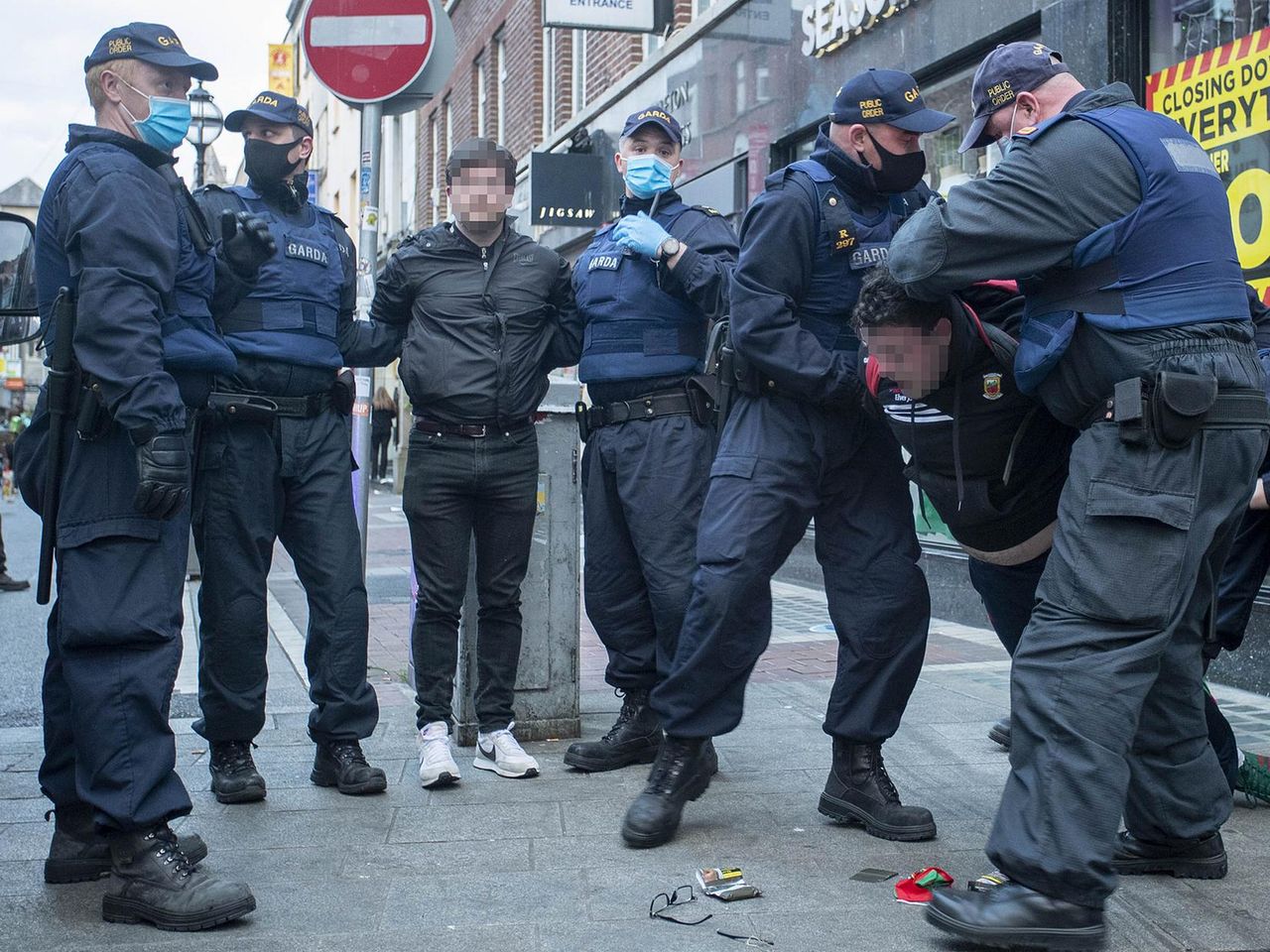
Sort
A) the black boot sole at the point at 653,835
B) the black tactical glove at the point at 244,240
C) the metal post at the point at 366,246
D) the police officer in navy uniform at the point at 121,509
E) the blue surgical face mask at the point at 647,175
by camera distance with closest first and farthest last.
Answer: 1. the police officer in navy uniform at the point at 121,509
2. the black boot sole at the point at 653,835
3. the black tactical glove at the point at 244,240
4. the blue surgical face mask at the point at 647,175
5. the metal post at the point at 366,246

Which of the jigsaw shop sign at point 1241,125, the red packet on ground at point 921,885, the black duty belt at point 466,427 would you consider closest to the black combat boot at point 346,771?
the black duty belt at point 466,427

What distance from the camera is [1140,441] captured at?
118 inches

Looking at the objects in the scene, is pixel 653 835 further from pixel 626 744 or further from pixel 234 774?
pixel 234 774

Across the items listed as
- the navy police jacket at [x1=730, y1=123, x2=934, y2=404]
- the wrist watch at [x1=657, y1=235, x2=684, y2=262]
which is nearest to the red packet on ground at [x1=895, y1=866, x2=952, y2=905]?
the navy police jacket at [x1=730, y1=123, x2=934, y2=404]

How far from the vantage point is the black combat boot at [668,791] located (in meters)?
3.81

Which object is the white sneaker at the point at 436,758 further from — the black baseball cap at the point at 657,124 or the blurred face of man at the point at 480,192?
the black baseball cap at the point at 657,124

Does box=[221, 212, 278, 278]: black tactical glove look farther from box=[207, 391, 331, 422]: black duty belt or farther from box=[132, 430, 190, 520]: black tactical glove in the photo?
box=[132, 430, 190, 520]: black tactical glove

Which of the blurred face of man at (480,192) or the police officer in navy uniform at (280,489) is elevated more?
the blurred face of man at (480,192)

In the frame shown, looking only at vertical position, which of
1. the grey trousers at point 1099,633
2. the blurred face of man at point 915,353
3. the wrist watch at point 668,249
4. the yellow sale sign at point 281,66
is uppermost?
the yellow sale sign at point 281,66

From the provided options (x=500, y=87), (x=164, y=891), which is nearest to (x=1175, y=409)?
(x=164, y=891)

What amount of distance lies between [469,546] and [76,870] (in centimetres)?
168

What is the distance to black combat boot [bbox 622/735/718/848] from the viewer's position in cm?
381

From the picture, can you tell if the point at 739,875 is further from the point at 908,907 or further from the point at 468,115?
the point at 468,115

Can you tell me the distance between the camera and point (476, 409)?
466 centimetres
